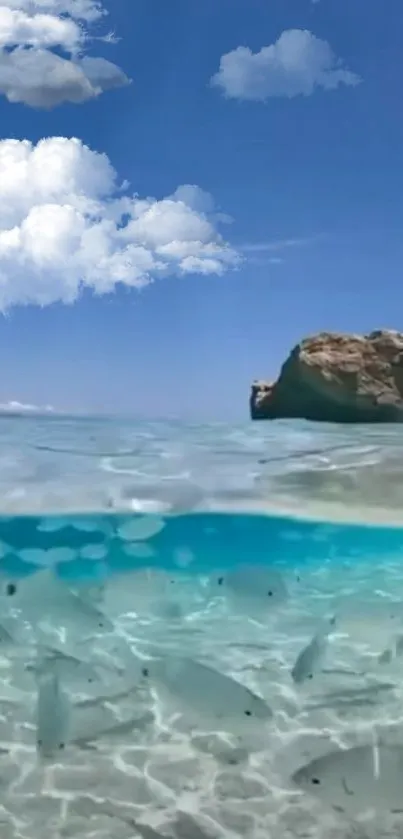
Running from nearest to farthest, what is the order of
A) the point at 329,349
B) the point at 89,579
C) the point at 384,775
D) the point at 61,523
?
1. the point at 384,775
2. the point at 89,579
3. the point at 61,523
4. the point at 329,349

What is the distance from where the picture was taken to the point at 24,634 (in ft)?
27.9

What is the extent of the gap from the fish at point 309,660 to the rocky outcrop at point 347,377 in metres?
30.7

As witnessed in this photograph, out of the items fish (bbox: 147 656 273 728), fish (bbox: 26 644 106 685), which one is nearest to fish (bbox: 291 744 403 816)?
fish (bbox: 147 656 273 728)

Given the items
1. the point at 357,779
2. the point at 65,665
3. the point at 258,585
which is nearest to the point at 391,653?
the point at 258,585

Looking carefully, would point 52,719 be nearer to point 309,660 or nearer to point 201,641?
point 309,660

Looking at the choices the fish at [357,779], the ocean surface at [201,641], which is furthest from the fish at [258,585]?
the fish at [357,779]

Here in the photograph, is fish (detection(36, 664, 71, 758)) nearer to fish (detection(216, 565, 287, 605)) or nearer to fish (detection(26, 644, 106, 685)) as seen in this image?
fish (detection(26, 644, 106, 685))

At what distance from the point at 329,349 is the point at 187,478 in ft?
82.8

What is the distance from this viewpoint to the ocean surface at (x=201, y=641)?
416cm

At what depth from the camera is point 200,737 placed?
517 cm

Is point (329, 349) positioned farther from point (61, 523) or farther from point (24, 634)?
point (24, 634)

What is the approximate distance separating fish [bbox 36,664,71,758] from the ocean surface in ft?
0.07

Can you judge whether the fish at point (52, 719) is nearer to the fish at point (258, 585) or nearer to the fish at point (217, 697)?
the fish at point (217, 697)

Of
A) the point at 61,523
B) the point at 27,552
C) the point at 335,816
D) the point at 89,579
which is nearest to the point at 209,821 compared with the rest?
the point at 335,816
